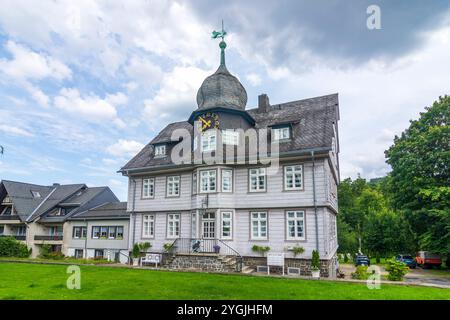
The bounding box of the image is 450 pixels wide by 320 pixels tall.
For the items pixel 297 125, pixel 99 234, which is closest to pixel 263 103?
pixel 297 125

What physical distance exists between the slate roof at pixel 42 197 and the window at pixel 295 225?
2320 centimetres

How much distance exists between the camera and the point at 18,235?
110 ft

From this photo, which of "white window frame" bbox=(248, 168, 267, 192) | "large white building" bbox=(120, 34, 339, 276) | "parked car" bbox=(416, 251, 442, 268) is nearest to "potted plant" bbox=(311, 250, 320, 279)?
"large white building" bbox=(120, 34, 339, 276)

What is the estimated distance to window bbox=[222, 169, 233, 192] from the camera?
19609mm

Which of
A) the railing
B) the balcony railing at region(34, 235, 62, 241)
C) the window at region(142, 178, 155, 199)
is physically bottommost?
Result: the balcony railing at region(34, 235, 62, 241)

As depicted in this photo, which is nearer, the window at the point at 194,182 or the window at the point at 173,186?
the window at the point at 194,182

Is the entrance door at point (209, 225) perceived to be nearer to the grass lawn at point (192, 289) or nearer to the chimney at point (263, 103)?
the grass lawn at point (192, 289)

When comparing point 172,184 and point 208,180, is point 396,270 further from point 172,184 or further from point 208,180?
point 172,184

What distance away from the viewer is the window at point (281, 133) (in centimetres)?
1952

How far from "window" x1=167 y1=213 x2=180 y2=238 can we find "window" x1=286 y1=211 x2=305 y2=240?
7107 mm

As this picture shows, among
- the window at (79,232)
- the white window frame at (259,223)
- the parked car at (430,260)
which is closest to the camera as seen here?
the white window frame at (259,223)

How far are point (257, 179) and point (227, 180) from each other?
181cm

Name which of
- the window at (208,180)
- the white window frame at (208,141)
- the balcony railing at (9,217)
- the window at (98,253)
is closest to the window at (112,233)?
the window at (98,253)

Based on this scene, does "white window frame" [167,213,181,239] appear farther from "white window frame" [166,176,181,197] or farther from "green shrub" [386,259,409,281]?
"green shrub" [386,259,409,281]
